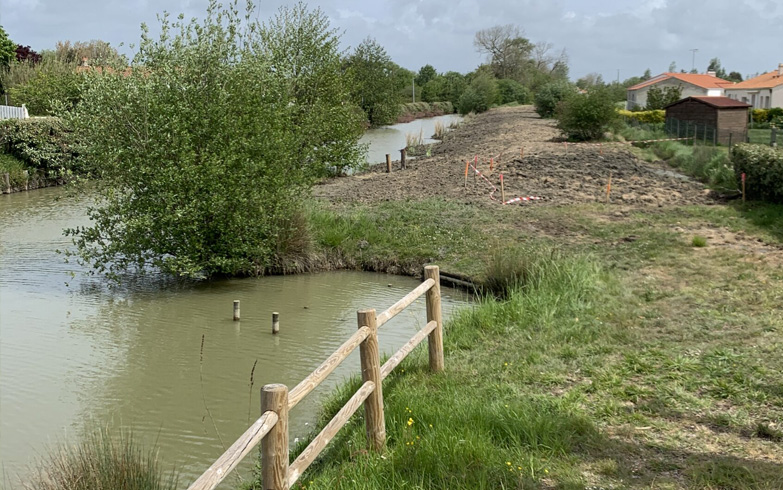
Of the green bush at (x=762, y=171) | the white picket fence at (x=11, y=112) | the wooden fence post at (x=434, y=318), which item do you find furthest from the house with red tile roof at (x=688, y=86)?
the wooden fence post at (x=434, y=318)

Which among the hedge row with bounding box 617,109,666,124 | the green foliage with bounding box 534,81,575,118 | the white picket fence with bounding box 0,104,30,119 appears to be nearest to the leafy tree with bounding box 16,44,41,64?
the white picket fence with bounding box 0,104,30,119

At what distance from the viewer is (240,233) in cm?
1420

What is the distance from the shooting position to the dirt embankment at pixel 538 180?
20.3m

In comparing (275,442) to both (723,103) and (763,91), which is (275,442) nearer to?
(723,103)

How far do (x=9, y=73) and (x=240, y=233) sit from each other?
4004 centimetres

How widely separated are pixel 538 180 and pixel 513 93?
74.5 meters

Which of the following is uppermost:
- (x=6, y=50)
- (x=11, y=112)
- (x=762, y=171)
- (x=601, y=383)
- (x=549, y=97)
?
(x=6, y=50)

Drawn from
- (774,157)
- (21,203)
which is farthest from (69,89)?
(774,157)

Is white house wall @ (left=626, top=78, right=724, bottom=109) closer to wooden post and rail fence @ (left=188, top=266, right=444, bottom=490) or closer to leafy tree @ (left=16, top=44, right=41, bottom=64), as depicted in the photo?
leafy tree @ (left=16, top=44, right=41, bottom=64)

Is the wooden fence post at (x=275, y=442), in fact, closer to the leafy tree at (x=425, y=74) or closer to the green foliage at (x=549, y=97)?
the green foliage at (x=549, y=97)

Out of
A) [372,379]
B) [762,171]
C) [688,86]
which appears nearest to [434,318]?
[372,379]

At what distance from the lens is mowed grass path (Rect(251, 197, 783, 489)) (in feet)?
17.9

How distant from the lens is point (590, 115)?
35688 mm

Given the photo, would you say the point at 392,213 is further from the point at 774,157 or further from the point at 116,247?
the point at 774,157
